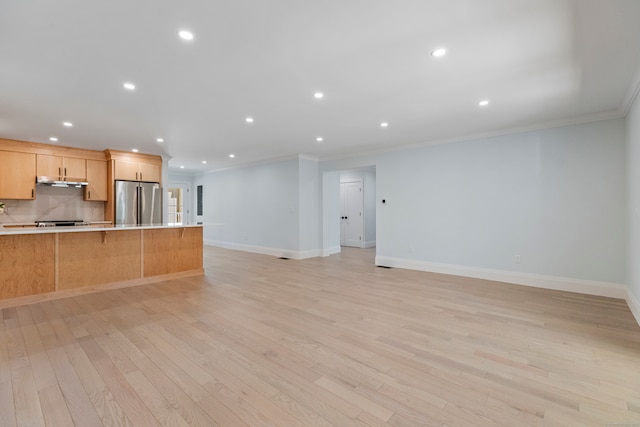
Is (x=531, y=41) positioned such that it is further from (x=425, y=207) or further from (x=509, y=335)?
(x=425, y=207)

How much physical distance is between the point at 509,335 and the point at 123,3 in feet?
13.4

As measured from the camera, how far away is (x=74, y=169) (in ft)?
20.3

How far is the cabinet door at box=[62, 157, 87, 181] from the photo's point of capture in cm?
606

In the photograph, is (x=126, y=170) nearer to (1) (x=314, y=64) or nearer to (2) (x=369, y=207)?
(1) (x=314, y=64)

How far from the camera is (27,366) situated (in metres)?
2.28

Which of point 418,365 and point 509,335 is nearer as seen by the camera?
point 418,365

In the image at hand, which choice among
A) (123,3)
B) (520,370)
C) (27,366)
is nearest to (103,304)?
(27,366)

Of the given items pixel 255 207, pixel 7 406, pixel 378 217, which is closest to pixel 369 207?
pixel 378 217

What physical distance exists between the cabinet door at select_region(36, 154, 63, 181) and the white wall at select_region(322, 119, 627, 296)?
261 inches

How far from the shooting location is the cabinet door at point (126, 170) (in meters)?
6.46

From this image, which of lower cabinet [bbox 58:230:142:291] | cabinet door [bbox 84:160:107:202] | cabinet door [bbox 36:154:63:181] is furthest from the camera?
cabinet door [bbox 84:160:107:202]

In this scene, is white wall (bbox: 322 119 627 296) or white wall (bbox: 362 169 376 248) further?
white wall (bbox: 362 169 376 248)

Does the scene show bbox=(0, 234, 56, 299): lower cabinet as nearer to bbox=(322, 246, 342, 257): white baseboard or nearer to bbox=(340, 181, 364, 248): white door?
bbox=(322, 246, 342, 257): white baseboard

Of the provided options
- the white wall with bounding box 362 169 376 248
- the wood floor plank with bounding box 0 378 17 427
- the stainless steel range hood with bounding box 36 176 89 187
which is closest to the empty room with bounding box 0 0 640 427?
the wood floor plank with bounding box 0 378 17 427
